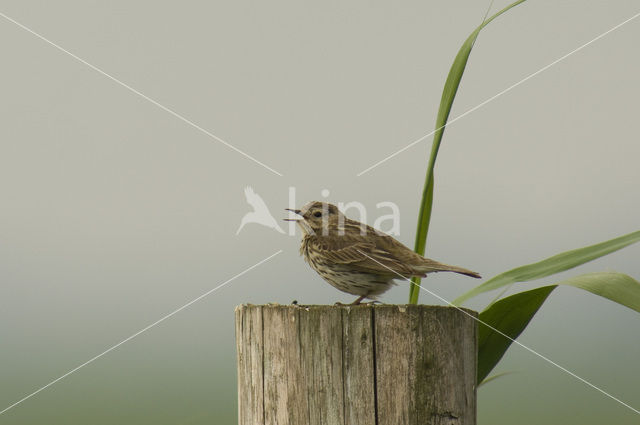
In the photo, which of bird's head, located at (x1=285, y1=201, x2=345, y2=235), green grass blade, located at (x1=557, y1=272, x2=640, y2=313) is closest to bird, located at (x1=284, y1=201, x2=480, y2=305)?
bird's head, located at (x1=285, y1=201, x2=345, y2=235)

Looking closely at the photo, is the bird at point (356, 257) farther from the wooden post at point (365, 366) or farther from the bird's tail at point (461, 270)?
the wooden post at point (365, 366)

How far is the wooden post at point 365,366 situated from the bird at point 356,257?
3.22 ft

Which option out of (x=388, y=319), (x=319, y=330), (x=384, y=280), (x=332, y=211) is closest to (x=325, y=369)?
(x=319, y=330)

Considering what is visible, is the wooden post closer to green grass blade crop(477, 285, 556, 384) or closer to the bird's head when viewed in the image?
green grass blade crop(477, 285, 556, 384)

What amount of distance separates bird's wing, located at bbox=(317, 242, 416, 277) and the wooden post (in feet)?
3.29

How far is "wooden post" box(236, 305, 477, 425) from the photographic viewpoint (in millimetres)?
2555

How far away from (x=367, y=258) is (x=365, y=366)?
1258 millimetres

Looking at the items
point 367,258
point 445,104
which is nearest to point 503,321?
point 367,258

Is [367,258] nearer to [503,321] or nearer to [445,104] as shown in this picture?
[503,321]

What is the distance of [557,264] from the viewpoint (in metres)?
3.47

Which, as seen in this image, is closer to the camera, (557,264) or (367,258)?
(557,264)

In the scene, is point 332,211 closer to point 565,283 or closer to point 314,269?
point 314,269

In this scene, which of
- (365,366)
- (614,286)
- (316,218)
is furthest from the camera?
(316,218)

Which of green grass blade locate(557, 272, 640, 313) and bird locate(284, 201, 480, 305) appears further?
bird locate(284, 201, 480, 305)
